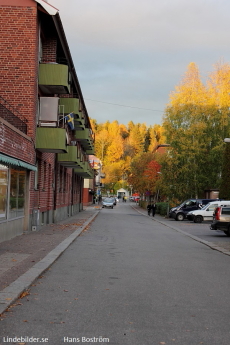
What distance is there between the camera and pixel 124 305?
6457 mm

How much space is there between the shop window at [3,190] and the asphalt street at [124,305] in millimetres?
3813

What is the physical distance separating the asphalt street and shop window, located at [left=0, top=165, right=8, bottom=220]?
3.81 metres

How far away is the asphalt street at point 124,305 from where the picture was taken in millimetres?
4992

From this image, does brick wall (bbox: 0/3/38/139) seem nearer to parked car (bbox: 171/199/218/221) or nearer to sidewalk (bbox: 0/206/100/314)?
sidewalk (bbox: 0/206/100/314)

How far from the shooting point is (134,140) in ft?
457

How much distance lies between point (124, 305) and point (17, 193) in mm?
10934

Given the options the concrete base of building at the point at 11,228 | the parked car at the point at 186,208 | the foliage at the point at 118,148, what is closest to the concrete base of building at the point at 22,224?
the concrete base of building at the point at 11,228

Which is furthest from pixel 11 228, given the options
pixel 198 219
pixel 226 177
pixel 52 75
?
pixel 226 177


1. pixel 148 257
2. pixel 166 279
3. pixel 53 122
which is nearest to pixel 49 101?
pixel 53 122

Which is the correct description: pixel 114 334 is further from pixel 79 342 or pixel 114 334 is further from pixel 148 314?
pixel 148 314

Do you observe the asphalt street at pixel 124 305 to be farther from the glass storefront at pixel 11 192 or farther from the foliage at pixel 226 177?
the foliage at pixel 226 177

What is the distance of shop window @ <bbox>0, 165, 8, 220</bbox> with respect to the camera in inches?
558

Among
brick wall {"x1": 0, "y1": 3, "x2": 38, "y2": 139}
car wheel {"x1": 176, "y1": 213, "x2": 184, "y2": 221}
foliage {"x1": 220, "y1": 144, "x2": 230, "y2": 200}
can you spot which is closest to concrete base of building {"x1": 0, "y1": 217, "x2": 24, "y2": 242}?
brick wall {"x1": 0, "y1": 3, "x2": 38, "y2": 139}

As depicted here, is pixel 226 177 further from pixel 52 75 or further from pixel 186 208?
pixel 52 75
